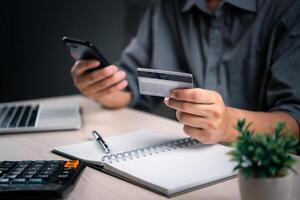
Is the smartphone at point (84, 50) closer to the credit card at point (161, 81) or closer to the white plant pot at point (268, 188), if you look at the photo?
the credit card at point (161, 81)

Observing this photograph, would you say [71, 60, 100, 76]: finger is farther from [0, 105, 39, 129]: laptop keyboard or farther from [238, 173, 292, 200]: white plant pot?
[238, 173, 292, 200]: white plant pot

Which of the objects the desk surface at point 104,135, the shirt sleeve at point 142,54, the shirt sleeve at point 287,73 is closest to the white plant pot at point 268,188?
the desk surface at point 104,135

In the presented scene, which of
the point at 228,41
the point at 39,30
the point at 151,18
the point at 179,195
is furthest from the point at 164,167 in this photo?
the point at 39,30

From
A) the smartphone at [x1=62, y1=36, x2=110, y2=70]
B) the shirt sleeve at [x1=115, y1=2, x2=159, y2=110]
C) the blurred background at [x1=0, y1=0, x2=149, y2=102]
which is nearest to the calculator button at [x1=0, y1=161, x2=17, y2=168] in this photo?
the smartphone at [x1=62, y1=36, x2=110, y2=70]

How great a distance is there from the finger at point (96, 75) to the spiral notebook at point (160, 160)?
0.30 meters

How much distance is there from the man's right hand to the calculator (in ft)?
1.57

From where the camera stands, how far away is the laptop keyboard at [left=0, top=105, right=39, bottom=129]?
3.51 feet

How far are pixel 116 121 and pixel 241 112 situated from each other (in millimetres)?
370

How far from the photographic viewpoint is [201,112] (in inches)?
31.1

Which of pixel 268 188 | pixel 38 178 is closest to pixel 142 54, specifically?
pixel 38 178

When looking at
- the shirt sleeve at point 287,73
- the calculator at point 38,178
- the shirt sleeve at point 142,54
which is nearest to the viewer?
the calculator at point 38,178

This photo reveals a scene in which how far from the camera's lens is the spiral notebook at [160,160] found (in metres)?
0.68

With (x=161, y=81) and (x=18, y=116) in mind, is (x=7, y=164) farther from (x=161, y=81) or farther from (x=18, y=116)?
(x=18, y=116)

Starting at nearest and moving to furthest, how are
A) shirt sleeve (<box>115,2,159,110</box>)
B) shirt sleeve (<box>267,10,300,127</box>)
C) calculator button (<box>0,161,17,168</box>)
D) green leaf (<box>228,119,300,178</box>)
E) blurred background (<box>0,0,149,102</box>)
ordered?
green leaf (<box>228,119,300,178</box>), calculator button (<box>0,161,17,168</box>), shirt sleeve (<box>267,10,300,127</box>), shirt sleeve (<box>115,2,159,110</box>), blurred background (<box>0,0,149,102</box>)
